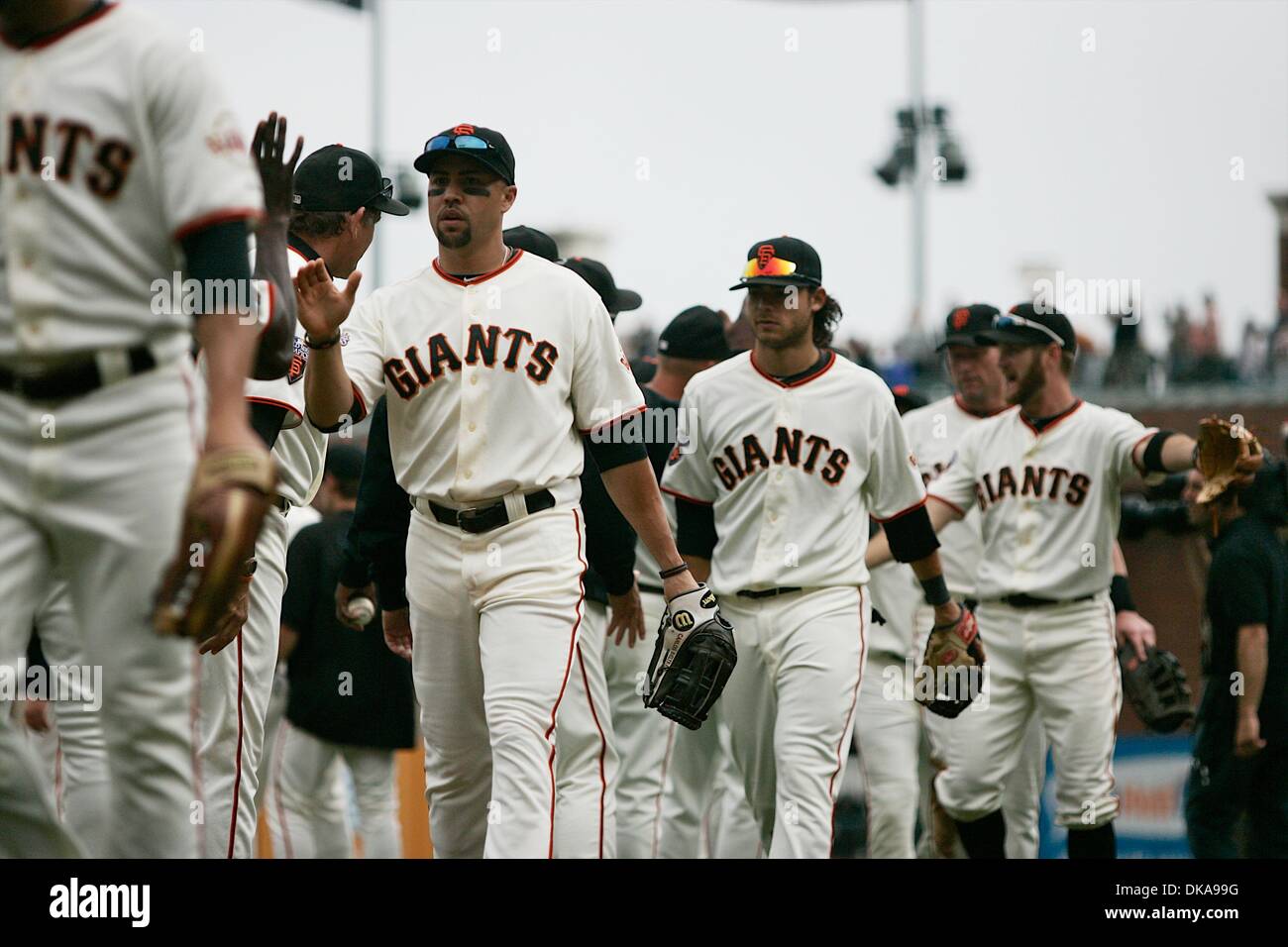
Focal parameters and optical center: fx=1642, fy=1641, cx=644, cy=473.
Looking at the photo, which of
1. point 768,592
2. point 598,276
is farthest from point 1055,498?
point 598,276

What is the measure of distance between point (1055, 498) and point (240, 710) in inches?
159

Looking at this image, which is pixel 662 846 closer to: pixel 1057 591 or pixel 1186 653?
pixel 1057 591

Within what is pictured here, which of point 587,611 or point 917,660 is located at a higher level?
point 587,611

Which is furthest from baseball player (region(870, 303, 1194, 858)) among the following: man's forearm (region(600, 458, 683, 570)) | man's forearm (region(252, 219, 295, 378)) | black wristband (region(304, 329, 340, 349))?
man's forearm (region(252, 219, 295, 378))

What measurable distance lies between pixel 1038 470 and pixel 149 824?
5190 mm

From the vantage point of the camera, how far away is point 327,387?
489 centimetres

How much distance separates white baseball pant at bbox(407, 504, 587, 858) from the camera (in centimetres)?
486

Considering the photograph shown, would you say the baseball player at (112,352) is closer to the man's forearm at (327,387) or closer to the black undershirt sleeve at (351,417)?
the man's forearm at (327,387)

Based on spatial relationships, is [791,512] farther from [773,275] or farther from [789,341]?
[773,275]

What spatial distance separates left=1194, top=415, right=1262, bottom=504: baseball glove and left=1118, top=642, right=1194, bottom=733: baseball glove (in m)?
1.35

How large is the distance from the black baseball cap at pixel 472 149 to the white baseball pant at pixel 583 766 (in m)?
1.56
